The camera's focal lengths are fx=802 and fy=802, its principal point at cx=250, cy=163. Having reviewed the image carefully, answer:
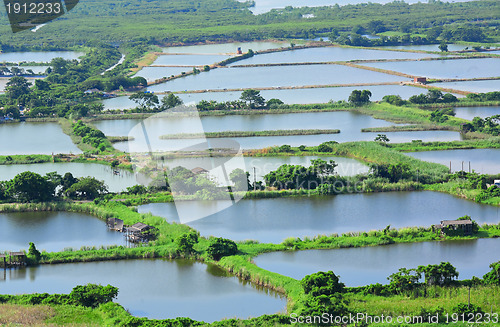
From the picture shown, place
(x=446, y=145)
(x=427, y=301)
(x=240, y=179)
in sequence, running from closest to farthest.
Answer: (x=427, y=301) → (x=240, y=179) → (x=446, y=145)

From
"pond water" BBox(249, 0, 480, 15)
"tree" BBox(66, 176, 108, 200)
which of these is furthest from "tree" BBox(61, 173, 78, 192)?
"pond water" BBox(249, 0, 480, 15)

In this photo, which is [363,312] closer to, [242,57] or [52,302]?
[52,302]

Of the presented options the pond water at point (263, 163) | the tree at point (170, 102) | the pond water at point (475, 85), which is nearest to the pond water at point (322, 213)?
the pond water at point (263, 163)

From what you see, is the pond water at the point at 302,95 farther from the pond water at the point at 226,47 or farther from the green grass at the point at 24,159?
the pond water at the point at 226,47

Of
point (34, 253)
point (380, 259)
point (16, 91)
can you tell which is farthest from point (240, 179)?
point (16, 91)

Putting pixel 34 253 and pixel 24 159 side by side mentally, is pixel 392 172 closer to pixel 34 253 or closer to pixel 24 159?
pixel 34 253

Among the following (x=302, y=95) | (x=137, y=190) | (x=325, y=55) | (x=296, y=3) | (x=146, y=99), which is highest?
(x=296, y=3)

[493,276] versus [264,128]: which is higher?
[264,128]

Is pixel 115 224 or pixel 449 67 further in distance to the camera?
pixel 449 67
